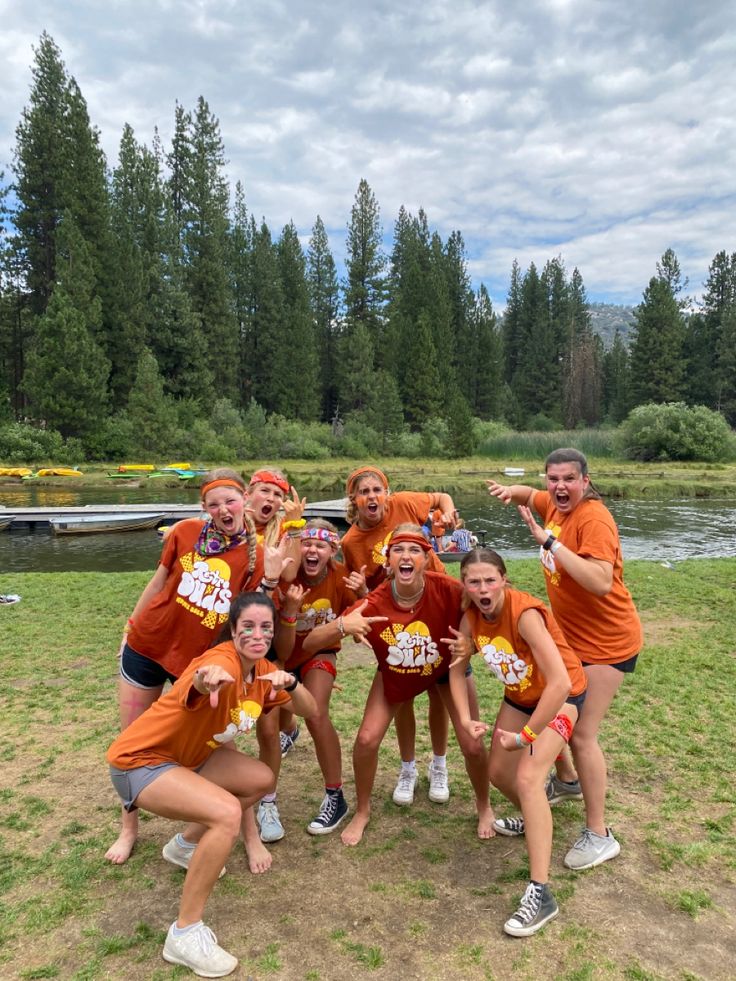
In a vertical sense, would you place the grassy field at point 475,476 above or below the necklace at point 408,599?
below

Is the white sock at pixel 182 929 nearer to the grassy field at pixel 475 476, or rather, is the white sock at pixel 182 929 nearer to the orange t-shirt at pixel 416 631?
the orange t-shirt at pixel 416 631

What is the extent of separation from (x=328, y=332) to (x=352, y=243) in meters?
8.49

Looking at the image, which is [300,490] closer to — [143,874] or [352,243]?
[143,874]

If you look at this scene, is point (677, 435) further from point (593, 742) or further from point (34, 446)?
point (593, 742)

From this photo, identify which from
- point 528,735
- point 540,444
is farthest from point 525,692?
point 540,444

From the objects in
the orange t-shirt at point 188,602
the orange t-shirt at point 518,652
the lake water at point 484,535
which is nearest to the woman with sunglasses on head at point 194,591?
the orange t-shirt at point 188,602

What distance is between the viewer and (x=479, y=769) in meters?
3.55

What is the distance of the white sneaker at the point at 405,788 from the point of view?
12.8 feet

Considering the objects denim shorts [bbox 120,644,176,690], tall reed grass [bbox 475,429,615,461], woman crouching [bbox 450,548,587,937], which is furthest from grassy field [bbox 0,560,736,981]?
tall reed grass [bbox 475,429,615,461]

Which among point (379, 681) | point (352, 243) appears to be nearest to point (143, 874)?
point (379, 681)

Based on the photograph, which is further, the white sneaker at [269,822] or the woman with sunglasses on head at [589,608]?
the white sneaker at [269,822]

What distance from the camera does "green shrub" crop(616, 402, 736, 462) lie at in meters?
36.1

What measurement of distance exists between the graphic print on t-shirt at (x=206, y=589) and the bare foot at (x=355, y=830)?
55.1 inches

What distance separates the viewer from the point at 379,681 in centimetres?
374
